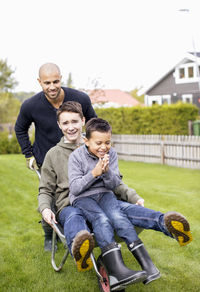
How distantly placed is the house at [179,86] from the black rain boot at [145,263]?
29980 millimetres

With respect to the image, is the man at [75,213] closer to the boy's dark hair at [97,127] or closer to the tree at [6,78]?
the boy's dark hair at [97,127]

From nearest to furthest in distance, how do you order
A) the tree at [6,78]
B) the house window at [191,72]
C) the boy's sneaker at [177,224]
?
1. the boy's sneaker at [177,224]
2. the house window at [191,72]
3. the tree at [6,78]

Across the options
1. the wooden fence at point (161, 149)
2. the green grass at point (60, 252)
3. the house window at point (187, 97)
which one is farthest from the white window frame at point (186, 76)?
the green grass at point (60, 252)

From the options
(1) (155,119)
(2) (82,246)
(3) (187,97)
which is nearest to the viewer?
(2) (82,246)

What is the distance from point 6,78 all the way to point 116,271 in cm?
3851

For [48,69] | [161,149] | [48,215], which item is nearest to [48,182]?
[48,215]

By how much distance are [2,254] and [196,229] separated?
2.73 meters

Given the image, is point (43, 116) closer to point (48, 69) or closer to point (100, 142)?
point (48, 69)

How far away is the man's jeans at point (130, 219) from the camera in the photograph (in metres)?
2.93

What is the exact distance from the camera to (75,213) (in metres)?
3.15

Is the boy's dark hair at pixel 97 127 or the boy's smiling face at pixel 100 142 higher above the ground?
the boy's dark hair at pixel 97 127

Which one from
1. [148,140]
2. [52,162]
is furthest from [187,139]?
[52,162]

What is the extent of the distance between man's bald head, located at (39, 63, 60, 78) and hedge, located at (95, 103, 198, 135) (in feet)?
45.1

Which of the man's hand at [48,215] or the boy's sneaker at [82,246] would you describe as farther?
the man's hand at [48,215]
